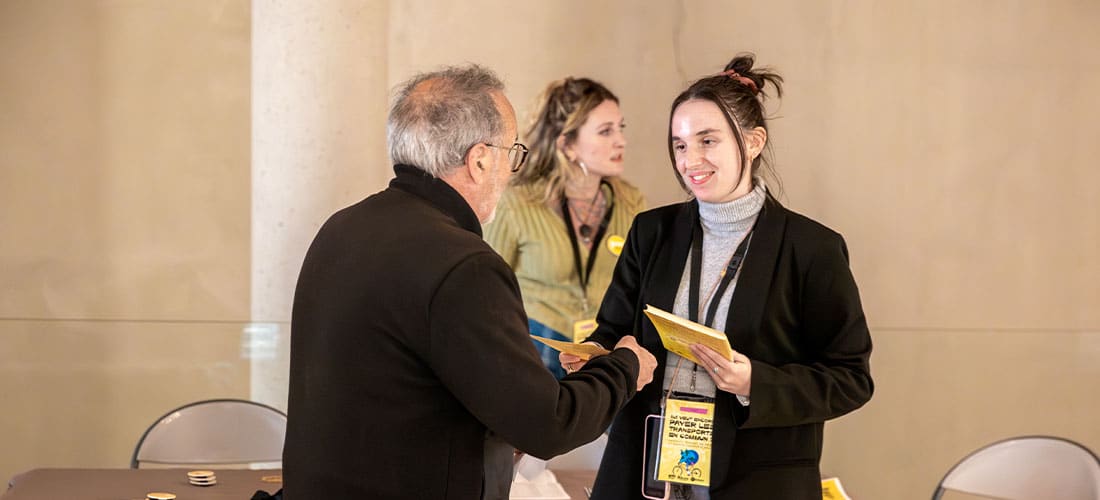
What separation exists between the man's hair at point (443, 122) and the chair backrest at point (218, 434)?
1846mm

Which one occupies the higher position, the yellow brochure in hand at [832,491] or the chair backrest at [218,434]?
the yellow brochure in hand at [832,491]

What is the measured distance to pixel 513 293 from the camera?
6.57ft

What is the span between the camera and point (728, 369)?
2.42 meters

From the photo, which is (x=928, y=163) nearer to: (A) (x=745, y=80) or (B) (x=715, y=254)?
(A) (x=745, y=80)

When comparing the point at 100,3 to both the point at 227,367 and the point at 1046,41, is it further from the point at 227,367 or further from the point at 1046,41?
the point at 1046,41

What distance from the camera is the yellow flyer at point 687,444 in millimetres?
2500

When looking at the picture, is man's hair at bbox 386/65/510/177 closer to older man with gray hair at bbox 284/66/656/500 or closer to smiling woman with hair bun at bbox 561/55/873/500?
older man with gray hair at bbox 284/66/656/500

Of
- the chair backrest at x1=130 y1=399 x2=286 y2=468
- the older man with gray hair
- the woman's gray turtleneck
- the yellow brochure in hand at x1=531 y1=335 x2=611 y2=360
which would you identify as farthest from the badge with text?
the older man with gray hair

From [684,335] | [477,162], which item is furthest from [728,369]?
[477,162]

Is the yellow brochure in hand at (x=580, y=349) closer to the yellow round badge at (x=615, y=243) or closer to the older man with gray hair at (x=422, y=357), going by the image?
the older man with gray hair at (x=422, y=357)

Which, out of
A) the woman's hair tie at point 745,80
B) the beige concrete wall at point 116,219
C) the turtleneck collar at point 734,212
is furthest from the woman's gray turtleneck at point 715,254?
the beige concrete wall at point 116,219

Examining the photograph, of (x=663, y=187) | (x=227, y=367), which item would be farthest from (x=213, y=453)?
(x=663, y=187)

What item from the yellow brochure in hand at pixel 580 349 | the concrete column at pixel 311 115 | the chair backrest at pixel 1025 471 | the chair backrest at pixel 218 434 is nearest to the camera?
the yellow brochure in hand at pixel 580 349

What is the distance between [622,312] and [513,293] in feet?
2.72
